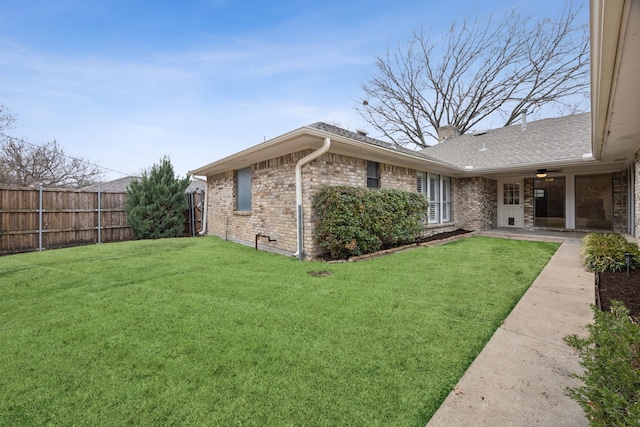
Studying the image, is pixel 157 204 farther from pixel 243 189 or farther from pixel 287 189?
pixel 287 189

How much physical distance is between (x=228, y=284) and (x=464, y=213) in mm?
10260

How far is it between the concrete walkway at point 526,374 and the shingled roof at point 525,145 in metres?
7.58

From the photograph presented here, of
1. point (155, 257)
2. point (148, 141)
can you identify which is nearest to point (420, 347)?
point (155, 257)

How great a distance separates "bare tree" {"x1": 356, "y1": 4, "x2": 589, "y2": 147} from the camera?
1566 centimetres

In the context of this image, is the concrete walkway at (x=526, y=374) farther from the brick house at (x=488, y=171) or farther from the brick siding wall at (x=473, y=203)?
the brick siding wall at (x=473, y=203)

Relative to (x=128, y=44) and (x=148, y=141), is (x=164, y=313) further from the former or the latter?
(x=148, y=141)

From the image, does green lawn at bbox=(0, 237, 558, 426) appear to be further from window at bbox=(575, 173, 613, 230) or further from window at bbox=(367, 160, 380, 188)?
window at bbox=(575, 173, 613, 230)

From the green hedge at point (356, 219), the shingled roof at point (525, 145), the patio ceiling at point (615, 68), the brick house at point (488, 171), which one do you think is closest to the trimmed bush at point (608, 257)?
the brick house at point (488, 171)

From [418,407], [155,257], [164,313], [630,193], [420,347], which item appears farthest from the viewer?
[630,193]

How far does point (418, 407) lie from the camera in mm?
1720

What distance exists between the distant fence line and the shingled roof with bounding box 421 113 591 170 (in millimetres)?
12968

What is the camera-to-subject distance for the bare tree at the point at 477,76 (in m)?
15.7

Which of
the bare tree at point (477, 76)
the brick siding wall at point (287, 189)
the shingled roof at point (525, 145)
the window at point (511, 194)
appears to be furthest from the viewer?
the bare tree at point (477, 76)

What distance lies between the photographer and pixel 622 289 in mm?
3824
